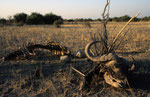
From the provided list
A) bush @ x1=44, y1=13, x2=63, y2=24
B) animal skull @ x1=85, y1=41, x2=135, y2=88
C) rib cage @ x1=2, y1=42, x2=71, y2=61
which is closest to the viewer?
animal skull @ x1=85, y1=41, x2=135, y2=88

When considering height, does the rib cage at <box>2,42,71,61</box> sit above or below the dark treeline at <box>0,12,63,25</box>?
below

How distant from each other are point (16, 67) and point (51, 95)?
189cm

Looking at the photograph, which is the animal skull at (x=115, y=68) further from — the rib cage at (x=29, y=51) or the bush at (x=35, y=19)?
the bush at (x=35, y=19)

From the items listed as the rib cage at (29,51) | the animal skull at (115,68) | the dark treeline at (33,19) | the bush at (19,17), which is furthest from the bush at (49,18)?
the animal skull at (115,68)

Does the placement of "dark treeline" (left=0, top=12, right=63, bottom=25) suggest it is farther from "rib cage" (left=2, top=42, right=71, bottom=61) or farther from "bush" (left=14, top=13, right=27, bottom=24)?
"rib cage" (left=2, top=42, right=71, bottom=61)

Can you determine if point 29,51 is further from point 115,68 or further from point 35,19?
point 35,19

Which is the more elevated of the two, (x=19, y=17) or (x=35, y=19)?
(x=19, y=17)

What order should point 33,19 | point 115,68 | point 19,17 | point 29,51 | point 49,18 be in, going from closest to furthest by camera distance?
point 115,68 → point 29,51 → point 33,19 → point 19,17 → point 49,18

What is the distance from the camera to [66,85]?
3.32 m

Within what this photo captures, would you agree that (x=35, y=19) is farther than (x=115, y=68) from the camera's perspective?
Yes

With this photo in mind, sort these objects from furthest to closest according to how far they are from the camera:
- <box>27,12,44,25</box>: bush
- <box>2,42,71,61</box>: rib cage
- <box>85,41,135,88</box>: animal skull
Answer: <box>27,12,44,25</box>: bush
<box>2,42,71,61</box>: rib cage
<box>85,41,135,88</box>: animal skull

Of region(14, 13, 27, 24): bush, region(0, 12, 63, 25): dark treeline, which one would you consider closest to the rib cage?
region(0, 12, 63, 25): dark treeline

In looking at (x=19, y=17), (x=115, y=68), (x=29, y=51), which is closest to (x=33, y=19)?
(x=19, y=17)

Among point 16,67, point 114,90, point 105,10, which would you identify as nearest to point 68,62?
point 16,67
